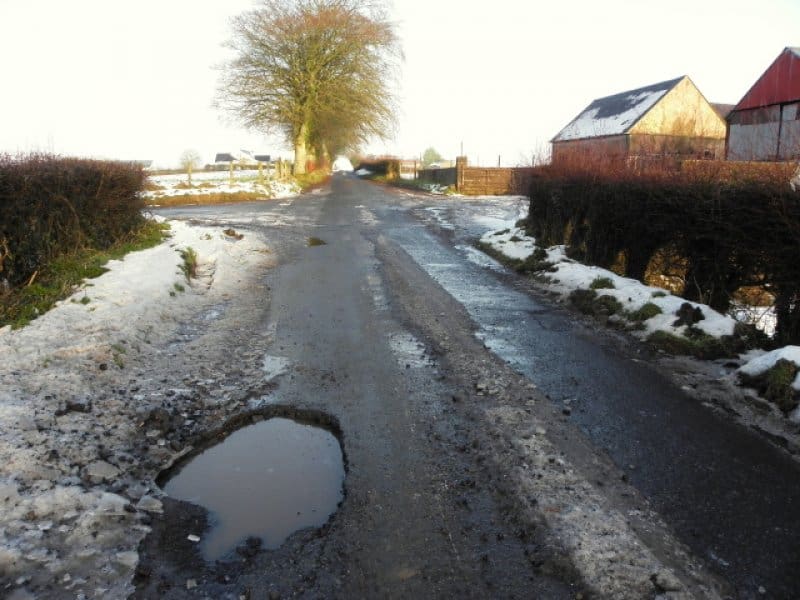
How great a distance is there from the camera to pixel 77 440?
398cm

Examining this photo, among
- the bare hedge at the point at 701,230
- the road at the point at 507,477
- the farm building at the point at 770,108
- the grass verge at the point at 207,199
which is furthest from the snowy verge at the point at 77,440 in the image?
the farm building at the point at 770,108

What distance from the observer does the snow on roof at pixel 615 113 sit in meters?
37.6

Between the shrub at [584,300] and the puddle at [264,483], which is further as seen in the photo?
the shrub at [584,300]

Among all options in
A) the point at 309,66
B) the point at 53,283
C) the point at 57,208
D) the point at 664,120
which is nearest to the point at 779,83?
the point at 664,120

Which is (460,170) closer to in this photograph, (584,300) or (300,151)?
(300,151)

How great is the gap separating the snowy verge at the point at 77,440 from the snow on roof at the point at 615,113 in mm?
37356

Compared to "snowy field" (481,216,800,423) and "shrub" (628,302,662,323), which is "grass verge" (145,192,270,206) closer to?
"snowy field" (481,216,800,423)

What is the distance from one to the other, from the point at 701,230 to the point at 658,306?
1063 mm

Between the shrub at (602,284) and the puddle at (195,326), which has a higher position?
the shrub at (602,284)

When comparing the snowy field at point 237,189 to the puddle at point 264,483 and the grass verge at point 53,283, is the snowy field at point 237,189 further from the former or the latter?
the puddle at point 264,483

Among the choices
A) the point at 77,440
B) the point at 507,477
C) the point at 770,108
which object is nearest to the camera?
the point at 507,477

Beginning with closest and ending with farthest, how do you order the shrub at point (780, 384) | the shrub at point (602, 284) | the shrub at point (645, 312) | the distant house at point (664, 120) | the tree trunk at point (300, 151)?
1. the shrub at point (780, 384)
2. the shrub at point (645, 312)
3. the shrub at point (602, 284)
4. the distant house at point (664, 120)
5. the tree trunk at point (300, 151)

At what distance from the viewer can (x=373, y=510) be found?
3373 millimetres

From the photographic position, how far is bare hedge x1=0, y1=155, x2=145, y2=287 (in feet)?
23.3
